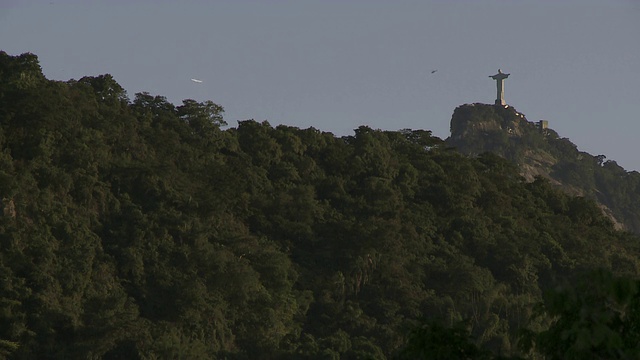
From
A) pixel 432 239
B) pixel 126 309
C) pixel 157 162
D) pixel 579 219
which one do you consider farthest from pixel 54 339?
pixel 579 219

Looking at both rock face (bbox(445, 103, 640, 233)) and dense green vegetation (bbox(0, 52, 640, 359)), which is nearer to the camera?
dense green vegetation (bbox(0, 52, 640, 359))

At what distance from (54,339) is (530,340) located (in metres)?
30.1

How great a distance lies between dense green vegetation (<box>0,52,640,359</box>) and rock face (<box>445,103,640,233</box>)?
6958cm

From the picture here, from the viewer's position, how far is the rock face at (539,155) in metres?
133

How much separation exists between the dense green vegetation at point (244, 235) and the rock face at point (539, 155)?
69.6 metres

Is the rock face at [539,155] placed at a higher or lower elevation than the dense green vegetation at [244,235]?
higher

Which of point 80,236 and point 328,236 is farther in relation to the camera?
point 328,236

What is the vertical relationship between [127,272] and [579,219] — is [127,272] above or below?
below

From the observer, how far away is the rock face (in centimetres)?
13288

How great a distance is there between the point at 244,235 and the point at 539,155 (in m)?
90.1

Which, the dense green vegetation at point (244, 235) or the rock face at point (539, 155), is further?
the rock face at point (539, 155)

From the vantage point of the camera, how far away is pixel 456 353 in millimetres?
13820

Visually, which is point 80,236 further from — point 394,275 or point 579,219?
point 579,219

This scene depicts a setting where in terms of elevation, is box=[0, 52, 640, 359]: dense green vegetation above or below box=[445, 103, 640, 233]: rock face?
below
